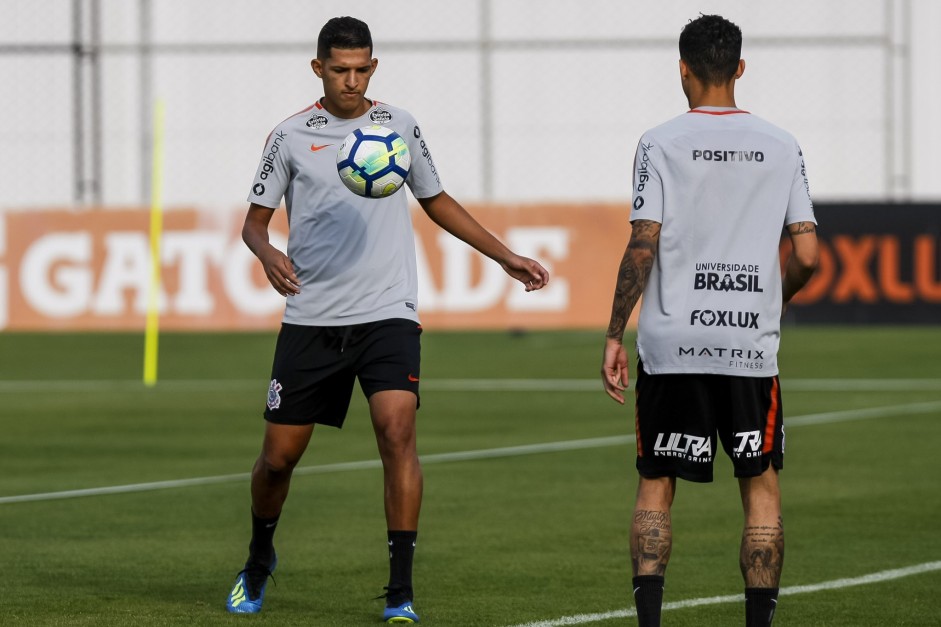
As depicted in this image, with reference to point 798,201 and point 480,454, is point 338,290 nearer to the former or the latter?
point 798,201

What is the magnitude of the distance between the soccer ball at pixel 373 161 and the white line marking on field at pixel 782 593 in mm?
1775

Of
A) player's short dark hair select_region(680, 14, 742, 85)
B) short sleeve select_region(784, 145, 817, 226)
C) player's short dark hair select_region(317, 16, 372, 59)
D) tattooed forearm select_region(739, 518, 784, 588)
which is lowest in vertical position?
tattooed forearm select_region(739, 518, 784, 588)

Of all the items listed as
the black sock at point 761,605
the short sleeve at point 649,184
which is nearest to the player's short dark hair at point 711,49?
the short sleeve at point 649,184

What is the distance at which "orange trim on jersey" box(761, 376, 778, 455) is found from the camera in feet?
19.4

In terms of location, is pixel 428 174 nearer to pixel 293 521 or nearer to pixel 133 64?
pixel 293 521

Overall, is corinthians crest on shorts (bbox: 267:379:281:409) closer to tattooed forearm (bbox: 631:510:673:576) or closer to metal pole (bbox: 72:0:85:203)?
tattooed forearm (bbox: 631:510:673:576)

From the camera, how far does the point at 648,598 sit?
580 cm

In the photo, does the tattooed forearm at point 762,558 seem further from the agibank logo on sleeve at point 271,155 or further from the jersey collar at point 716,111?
the agibank logo on sleeve at point 271,155

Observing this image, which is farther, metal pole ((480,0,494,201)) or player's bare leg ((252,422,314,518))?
metal pole ((480,0,494,201))

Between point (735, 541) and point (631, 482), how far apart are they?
221 cm

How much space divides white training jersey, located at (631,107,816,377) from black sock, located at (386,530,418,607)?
1534mm

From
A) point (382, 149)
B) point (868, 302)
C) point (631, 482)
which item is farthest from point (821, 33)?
point (382, 149)

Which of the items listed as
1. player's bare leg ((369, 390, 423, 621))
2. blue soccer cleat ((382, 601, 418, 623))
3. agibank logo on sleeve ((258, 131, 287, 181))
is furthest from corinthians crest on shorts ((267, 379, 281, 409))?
blue soccer cleat ((382, 601, 418, 623))

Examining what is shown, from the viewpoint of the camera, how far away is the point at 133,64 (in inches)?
1214
